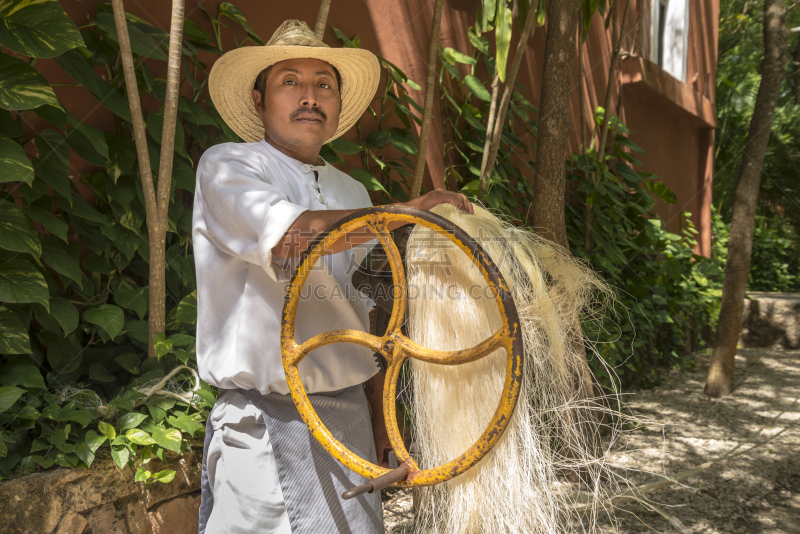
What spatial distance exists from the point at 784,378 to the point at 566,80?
4264 mm

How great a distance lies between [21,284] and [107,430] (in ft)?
1.59

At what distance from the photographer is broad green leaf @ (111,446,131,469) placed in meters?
1.65

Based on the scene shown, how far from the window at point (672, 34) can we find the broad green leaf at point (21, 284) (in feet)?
24.5

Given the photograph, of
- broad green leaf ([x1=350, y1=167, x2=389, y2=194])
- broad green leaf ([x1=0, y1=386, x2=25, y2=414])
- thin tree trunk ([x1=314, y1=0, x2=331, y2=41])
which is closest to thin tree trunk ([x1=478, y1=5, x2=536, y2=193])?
broad green leaf ([x1=350, y1=167, x2=389, y2=194])

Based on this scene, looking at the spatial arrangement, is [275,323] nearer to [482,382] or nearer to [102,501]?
[482,382]

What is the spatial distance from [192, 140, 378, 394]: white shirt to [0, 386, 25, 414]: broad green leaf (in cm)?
65

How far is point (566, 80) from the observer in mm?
2629

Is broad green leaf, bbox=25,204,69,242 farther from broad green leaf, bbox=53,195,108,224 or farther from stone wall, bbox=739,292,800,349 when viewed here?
stone wall, bbox=739,292,800,349

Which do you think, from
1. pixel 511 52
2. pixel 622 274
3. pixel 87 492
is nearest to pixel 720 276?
pixel 622 274

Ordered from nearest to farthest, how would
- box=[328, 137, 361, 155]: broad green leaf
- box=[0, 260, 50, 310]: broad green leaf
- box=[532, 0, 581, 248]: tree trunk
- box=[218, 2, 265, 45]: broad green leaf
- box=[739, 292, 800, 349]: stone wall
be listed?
box=[0, 260, 50, 310]: broad green leaf < box=[218, 2, 265, 45]: broad green leaf < box=[328, 137, 361, 155]: broad green leaf < box=[532, 0, 581, 248]: tree trunk < box=[739, 292, 800, 349]: stone wall

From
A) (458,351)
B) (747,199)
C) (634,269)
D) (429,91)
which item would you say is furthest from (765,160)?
(458,351)

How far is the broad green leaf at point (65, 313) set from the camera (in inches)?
67.9

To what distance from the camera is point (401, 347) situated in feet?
3.19

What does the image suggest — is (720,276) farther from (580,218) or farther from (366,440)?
(366,440)
